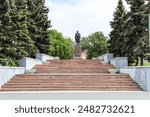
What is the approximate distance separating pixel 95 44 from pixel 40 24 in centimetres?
4379

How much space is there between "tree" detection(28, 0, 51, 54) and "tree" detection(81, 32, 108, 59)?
39.2 m

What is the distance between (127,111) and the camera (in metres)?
10.2

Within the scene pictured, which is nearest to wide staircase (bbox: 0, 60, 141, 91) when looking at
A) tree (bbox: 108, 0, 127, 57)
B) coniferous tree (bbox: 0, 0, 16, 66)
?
coniferous tree (bbox: 0, 0, 16, 66)

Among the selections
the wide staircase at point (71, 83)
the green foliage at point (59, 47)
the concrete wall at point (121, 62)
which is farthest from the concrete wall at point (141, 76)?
the green foliage at point (59, 47)

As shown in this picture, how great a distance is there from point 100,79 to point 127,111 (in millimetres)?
10316

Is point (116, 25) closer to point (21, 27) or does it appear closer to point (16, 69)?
point (21, 27)

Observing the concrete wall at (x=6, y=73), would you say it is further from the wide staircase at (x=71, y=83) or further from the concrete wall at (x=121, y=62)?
the concrete wall at (x=121, y=62)

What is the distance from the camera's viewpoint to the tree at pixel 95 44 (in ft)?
255

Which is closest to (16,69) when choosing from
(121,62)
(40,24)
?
(121,62)

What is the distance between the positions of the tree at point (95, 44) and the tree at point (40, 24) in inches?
1543

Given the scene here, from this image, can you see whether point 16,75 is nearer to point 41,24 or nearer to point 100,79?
point 100,79

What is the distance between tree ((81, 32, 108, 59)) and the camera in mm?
77688

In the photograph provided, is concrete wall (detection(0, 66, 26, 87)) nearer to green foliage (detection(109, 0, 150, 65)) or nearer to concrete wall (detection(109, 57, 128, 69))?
concrete wall (detection(109, 57, 128, 69))

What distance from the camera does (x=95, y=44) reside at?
79812 mm
